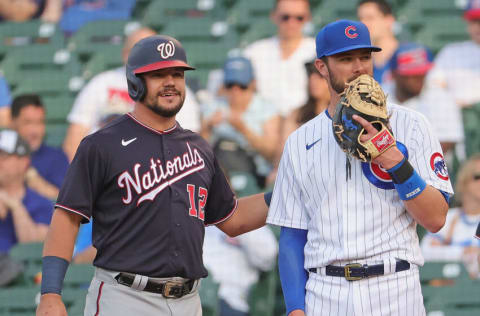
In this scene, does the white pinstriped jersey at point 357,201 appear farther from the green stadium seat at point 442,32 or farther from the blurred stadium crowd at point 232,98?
the green stadium seat at point 442,32

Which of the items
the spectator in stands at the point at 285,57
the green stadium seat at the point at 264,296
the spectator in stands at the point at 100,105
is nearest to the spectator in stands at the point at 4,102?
the spectator in stands at the point at 100,105

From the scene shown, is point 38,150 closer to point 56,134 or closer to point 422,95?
point 56,134

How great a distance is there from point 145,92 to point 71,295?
1694 mm

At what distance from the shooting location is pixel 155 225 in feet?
9.02

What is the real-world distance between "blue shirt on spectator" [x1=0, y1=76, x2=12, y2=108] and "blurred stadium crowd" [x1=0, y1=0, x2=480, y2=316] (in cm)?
1

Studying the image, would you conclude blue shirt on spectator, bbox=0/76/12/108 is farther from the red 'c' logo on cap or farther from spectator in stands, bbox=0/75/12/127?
the red 'c' logo on cap

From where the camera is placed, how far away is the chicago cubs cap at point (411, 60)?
215 inches

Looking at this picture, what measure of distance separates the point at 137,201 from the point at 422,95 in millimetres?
3295

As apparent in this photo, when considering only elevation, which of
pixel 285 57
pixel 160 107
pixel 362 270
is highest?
pixel 285 57

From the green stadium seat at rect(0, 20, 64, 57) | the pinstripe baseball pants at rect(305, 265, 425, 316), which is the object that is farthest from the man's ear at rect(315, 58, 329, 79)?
the green stadium seat at rect(0, 20, 64, 57)

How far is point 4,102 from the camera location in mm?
5965

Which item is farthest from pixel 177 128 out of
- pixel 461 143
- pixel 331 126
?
pixel 461 143

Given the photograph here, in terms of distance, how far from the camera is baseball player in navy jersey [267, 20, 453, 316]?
250cm

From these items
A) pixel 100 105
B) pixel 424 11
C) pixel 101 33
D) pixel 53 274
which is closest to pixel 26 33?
pixel 101 33
